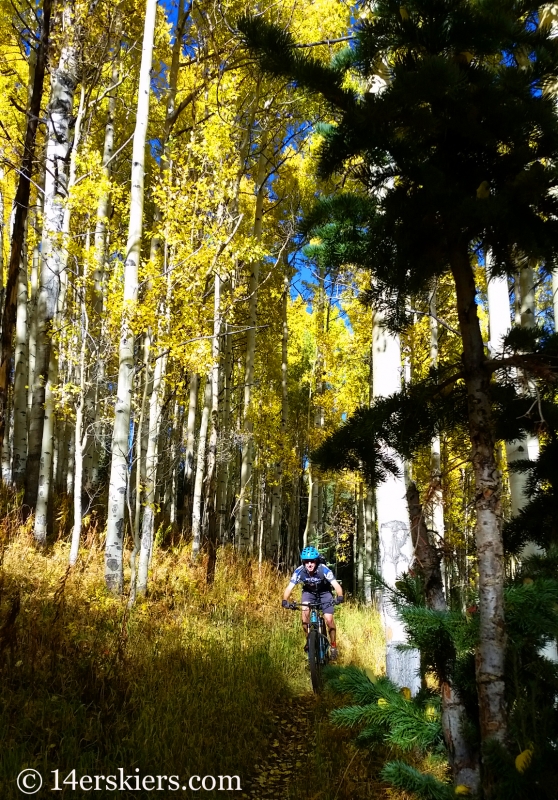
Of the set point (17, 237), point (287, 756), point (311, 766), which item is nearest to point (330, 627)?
point (287, 756)

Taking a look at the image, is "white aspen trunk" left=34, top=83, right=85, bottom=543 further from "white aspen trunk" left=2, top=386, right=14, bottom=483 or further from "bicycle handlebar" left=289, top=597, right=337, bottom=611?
"bicycle handlebar" left=289, top=597, right=337, bottom=611

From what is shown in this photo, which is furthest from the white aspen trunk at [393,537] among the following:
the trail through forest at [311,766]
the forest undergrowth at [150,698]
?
the trail through forest at [311,766]

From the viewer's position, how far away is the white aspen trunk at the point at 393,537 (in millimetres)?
3818

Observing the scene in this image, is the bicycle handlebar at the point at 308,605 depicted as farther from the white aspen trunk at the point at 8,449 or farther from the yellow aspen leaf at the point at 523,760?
the white aspen trunk at the point at 8,449

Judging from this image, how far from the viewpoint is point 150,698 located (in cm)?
353

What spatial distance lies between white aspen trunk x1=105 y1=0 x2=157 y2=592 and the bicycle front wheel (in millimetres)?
2138

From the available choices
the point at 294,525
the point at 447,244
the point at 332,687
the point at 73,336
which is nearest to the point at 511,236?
the point at 447,244

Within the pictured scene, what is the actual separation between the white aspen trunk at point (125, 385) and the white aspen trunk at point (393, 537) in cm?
290

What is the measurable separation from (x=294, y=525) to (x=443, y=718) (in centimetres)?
1743

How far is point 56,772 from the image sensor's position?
2.54 metres

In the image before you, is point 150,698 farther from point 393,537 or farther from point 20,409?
point 20,409

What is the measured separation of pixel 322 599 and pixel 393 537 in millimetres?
2327

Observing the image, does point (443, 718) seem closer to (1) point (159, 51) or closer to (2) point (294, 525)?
(1) point (159, 51)

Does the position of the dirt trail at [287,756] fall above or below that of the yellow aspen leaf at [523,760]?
below
